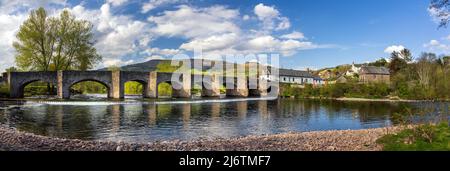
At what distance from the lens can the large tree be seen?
44906 mm

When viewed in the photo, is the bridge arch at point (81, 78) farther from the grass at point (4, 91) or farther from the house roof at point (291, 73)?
the house roof at point (291, 73)

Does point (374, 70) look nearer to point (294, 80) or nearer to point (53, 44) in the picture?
point (294, 80)

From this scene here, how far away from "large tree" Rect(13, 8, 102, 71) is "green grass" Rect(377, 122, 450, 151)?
44387mm

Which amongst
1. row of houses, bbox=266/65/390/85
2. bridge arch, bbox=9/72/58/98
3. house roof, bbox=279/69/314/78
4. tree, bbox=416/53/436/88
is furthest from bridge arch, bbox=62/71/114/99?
house roof, bbox=279/69/314/78

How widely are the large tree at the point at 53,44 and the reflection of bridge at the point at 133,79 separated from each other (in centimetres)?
575

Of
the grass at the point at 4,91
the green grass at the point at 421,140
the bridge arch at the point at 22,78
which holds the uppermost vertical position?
the bridge arch at the point at 22,78

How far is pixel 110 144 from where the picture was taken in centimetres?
1126

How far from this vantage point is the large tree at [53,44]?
44.9 m

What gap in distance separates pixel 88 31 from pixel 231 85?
84.3 ft

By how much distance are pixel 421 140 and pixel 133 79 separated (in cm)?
4055

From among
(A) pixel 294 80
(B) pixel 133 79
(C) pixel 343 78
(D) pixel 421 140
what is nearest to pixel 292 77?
(A) pixel 294 80

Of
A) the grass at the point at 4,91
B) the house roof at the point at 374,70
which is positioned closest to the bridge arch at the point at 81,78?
the grass at the point at 4,91
